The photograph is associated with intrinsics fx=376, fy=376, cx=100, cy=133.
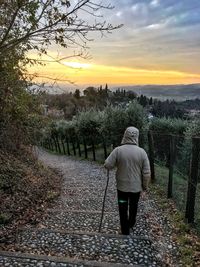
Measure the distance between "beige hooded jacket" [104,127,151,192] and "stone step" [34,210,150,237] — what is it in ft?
3.17

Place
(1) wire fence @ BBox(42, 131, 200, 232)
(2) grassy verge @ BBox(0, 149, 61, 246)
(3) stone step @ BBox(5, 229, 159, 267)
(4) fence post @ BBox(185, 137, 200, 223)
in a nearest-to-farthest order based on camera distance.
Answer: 1. (3) stone step @ BBox(5, 229, 159, 267)
2. (4) fence post @ BBox(185, 137, 200, 223)
3. (1) wire fence @ BBox(42, 131, 200, 232)
4. (2) grassy verge @ BBox(0, 149, 61, 246)

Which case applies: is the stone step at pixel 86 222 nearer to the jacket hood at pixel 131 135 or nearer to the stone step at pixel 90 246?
the stone step at pixel 90 246

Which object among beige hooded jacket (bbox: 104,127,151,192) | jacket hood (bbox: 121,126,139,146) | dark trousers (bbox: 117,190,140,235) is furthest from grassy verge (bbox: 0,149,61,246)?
jacket hood (bbox: 121,126,139,146)

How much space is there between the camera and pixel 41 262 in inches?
206

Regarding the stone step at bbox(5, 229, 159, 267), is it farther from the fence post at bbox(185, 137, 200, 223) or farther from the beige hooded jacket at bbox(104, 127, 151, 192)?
the fence post at bbox(185, 137, 200, 223)

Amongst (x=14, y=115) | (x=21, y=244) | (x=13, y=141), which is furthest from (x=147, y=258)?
(x=13, y=141)

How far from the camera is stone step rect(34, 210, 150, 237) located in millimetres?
7470

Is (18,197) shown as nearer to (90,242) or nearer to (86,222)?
(86,222)

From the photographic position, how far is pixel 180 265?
5730 mm

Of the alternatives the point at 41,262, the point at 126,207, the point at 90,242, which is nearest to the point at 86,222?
the point at 126,207

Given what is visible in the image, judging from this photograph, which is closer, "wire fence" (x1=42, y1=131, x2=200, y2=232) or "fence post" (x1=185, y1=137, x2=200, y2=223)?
"fence post" (x1=185, y1=137, x2=200, y2=223)

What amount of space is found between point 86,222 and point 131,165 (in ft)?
6.21

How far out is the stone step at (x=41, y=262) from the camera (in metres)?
5.16

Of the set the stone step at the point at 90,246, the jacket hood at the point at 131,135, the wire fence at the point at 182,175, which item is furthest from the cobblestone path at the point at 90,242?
the jacket hood at the point at 131,135
